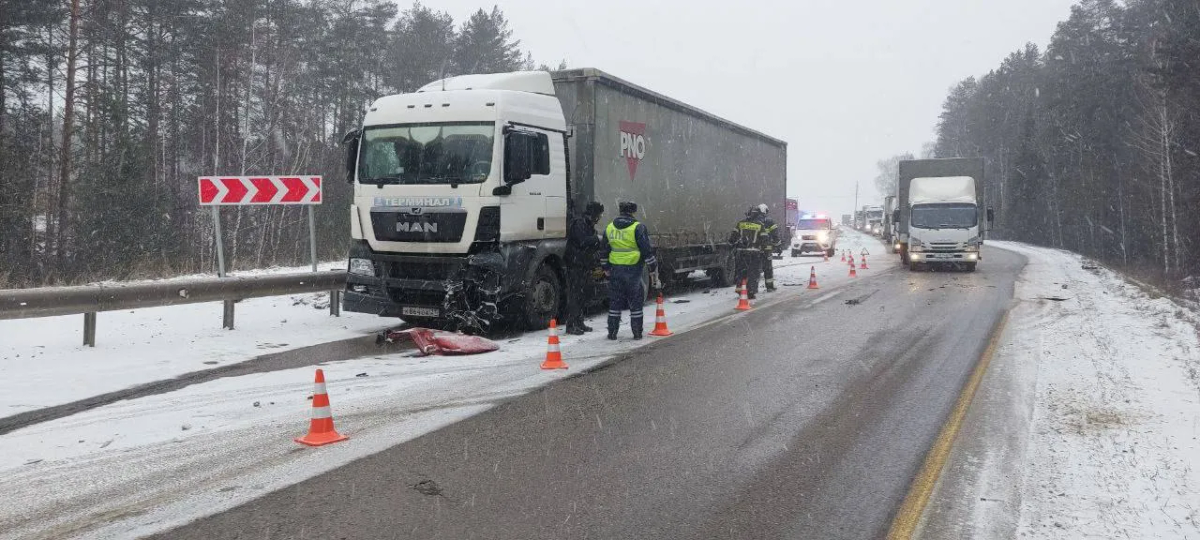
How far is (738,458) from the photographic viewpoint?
519 centimetres

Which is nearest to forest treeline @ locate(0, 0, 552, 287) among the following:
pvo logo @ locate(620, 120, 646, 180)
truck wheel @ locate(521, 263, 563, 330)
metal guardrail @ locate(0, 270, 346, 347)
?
metal guardrail @ locate(0, 270, 346, 347)

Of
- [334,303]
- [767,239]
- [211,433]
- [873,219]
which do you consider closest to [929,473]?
[211,433]

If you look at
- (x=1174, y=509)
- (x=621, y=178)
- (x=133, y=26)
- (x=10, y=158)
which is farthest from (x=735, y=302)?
(x=133, y=26)

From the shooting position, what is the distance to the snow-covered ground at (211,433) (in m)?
4.27

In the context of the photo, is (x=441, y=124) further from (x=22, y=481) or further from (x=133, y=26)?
(x=133, y=26)

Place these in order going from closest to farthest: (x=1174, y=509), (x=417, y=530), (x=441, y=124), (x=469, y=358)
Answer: (x=417, y=530) < (x=1174, y=509) < (x=469, y=358) < (x=441, y=124)

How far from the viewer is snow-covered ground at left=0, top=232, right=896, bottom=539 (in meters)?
4.27

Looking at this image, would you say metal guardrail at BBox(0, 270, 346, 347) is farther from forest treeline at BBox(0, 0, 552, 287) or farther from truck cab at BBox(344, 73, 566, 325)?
forest treeline at BBox(0, 0, 552, 287)

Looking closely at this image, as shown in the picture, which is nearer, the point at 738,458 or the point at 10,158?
the point at 738,458

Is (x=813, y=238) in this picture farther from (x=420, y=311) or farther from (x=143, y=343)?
(x=143, y=343)

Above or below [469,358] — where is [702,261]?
above

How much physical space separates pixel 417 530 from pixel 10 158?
21725mm

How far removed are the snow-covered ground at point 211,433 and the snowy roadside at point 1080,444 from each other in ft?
12.0

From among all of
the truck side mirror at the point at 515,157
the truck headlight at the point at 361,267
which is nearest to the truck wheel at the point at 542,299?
the truck side mirror at the point at 515,157
